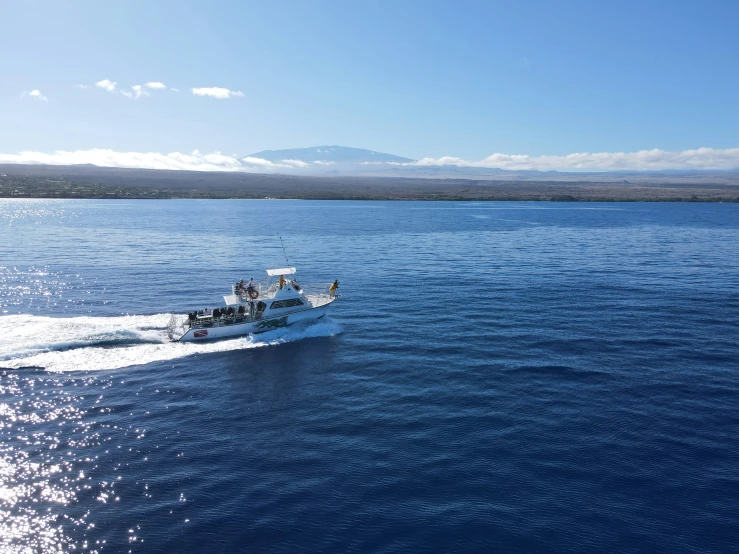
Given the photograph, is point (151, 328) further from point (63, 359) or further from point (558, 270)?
point (558, 270)

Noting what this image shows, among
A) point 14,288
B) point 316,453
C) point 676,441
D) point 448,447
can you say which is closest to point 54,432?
point 316,453

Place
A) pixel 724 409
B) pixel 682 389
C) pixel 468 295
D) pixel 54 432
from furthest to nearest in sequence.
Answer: pixel 468 295 → pixel 682 389 → pixel 724 409 → pixel 54 432

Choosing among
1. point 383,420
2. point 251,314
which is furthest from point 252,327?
point 383,420

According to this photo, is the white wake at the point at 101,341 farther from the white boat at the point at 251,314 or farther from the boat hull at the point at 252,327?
the white boat at the point at 251,314

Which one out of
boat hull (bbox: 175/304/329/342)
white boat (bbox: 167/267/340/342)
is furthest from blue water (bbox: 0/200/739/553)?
white boat (bbox: 167/267/340/342)

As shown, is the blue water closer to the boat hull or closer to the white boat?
the boat hull

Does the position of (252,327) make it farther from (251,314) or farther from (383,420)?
(383,420)
